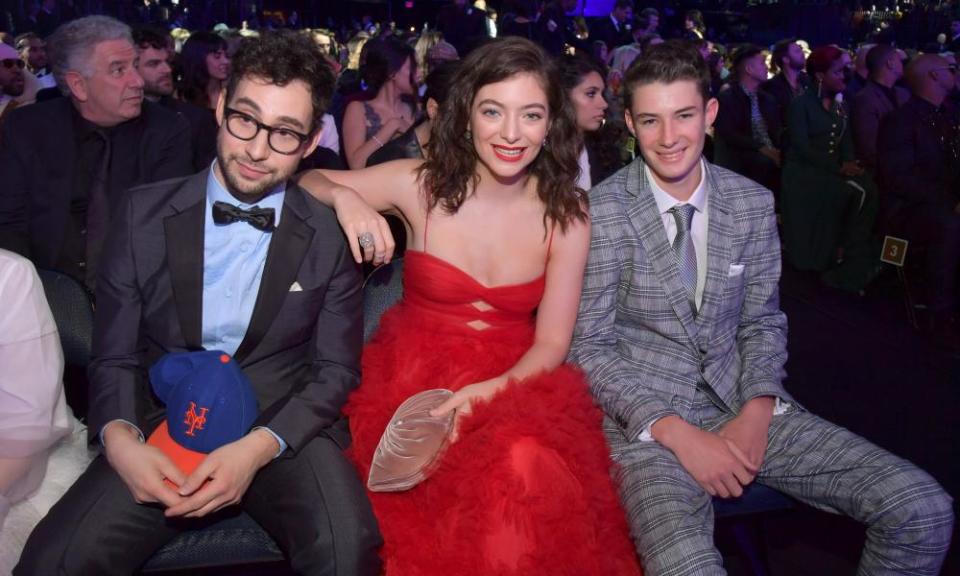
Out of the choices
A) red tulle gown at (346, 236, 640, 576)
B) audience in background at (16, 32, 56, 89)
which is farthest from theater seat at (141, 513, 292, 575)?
audience in background at (16, 32, 56, 89)

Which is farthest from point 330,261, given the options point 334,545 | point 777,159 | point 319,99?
point 777,159

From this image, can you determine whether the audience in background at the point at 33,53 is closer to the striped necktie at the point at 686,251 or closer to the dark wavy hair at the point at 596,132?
the dark wavy hair at the point at 596,132

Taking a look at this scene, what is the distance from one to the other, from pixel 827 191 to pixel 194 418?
560 cm

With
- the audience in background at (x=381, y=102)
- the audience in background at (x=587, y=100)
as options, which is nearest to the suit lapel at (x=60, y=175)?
the audience in background at (x=381, y=102)

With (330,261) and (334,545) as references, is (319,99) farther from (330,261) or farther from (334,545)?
(334,545)

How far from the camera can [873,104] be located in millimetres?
6477

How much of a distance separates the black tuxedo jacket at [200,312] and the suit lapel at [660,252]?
2.88 feet

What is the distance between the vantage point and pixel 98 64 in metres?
3.50

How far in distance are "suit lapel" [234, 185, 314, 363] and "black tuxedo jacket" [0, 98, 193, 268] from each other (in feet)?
4.58

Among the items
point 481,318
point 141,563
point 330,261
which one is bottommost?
point 141,563

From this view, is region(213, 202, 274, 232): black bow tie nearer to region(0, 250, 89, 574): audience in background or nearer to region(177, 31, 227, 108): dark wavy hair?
region(0, 250, 89, 574): audience in background

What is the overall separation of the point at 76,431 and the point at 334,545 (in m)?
0.93

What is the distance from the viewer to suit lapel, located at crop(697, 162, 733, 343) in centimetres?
256

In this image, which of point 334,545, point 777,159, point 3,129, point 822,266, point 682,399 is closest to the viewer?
point 334,545
